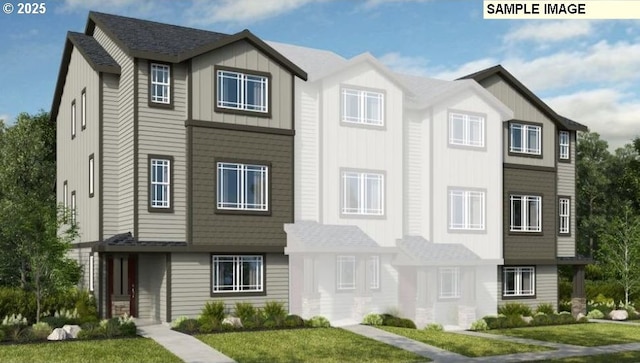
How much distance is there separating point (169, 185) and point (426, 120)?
11811mm

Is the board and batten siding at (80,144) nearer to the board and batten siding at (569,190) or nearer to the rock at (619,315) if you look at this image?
the board and batten siding at (569,190)

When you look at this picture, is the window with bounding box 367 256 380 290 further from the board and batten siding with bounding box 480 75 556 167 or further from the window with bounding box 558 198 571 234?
the window with bounding box 558 198 571 234

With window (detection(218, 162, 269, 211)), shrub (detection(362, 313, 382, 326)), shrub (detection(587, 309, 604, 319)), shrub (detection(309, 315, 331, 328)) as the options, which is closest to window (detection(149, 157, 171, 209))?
window (detection(218, 162, 269, 211))

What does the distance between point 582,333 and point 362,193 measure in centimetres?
993

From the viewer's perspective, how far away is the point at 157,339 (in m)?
23.1

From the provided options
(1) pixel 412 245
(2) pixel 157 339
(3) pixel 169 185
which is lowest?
(2) pixel 157 339

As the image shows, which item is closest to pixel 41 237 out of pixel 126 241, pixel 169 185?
pixel 126 241

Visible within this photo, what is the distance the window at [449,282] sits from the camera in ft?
104

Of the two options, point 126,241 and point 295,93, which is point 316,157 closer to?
point 295,93

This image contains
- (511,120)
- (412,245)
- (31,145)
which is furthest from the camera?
(31,145)

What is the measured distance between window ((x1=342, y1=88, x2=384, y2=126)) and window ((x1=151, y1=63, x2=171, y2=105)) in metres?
7.19

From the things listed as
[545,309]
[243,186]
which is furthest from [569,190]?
[243,186]

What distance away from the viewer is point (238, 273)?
28.2 meters

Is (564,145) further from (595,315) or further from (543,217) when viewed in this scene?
(595,315)
